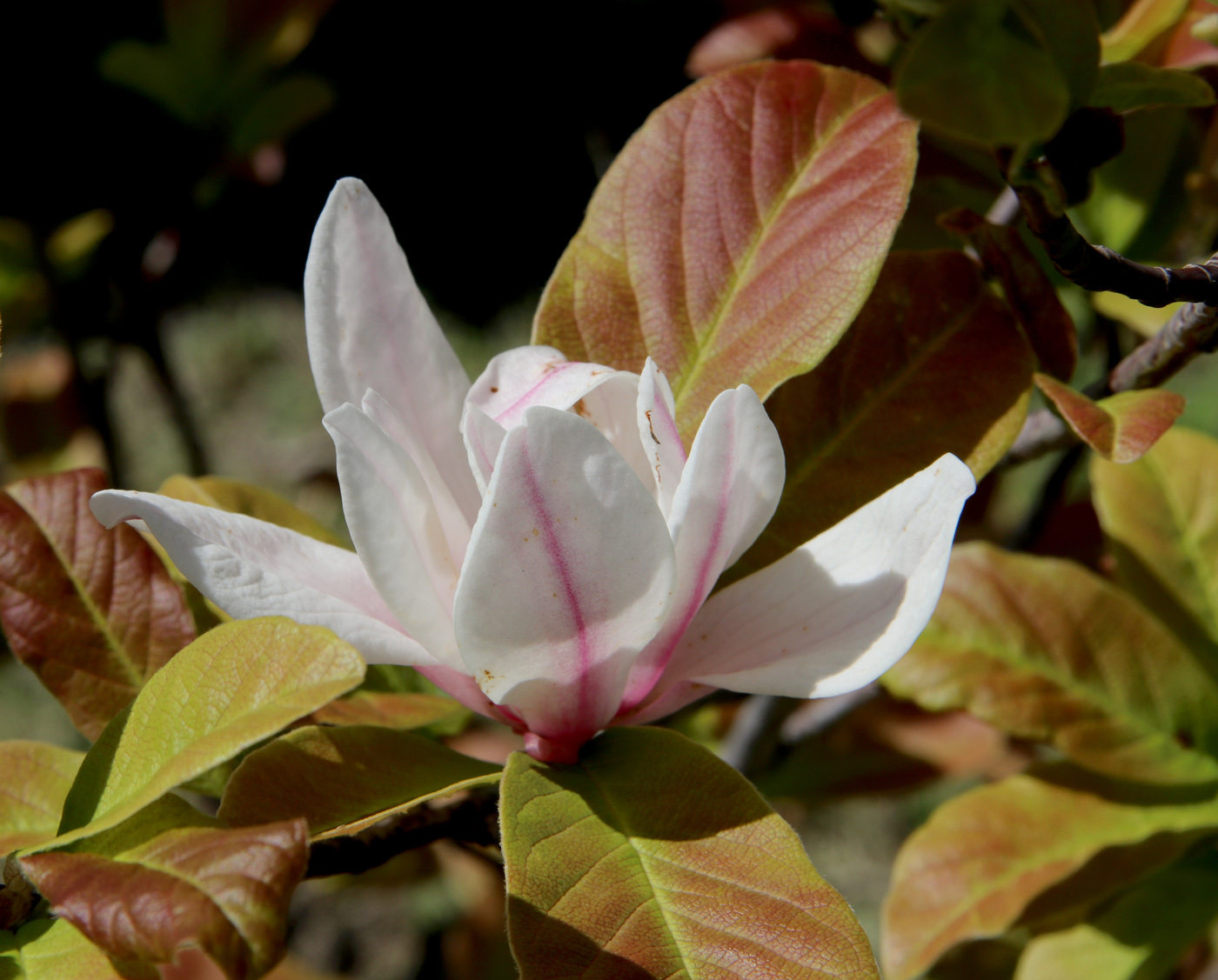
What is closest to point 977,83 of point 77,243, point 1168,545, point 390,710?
point 390,710

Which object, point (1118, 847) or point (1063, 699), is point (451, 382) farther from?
point (1118, 847)

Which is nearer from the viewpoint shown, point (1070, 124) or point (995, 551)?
point (1070, 124)

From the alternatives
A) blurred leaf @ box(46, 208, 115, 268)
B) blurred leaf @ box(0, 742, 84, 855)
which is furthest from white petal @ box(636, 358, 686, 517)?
blurred leaf @ box(46, 208, 115, 268)

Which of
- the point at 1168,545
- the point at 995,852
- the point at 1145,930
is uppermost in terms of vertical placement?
the point at 1168,545

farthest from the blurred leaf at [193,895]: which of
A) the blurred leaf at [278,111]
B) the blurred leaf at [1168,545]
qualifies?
the blurred leaf at [278,111]

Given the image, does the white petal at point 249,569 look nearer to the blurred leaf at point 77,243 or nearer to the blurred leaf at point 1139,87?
the blurred leaf at point 1139,87

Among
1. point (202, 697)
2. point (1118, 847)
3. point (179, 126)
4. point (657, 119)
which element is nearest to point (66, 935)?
point (202, 697)

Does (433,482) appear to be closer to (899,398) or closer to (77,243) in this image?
(899,398)
